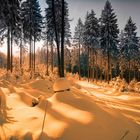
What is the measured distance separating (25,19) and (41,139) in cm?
3597

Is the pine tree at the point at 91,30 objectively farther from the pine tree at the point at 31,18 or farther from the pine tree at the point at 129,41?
the pine tree at the point at 31,18

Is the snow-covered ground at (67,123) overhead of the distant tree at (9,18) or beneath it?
beneath

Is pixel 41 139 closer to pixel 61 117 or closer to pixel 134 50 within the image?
pixel 61 117

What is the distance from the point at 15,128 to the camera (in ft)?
23.4

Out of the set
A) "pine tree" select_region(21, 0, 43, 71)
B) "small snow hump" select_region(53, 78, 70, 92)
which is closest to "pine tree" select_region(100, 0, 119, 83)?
"pine tree" select_region(21, 0, 43, 71)

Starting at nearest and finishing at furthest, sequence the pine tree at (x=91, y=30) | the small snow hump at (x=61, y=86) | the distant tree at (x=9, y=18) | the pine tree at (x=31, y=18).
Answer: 1. the small snow hump at (x=61, y=86)
2. the distant tree at (x=9, y=18)
3. the pine tree at (x=31, y=18)
4. the pine tree at (x=91, y=30)

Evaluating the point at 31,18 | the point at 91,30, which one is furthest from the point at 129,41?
the point at 31,18

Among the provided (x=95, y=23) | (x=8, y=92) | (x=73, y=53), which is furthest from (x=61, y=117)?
(x=73, y=53)

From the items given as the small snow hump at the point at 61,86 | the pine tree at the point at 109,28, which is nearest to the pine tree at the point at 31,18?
the pine tree at the point at 109,28

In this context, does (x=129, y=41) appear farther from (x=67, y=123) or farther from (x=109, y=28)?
(x=67, y=123)

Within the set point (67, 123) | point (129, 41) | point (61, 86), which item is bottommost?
point (67, 123)

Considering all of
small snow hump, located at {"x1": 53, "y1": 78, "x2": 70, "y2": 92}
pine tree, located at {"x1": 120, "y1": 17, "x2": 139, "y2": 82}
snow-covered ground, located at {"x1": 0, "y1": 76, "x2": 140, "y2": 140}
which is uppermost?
pine tree, located at {"x1": 120, "y1": 17, "x2": 139, "y2": 82}

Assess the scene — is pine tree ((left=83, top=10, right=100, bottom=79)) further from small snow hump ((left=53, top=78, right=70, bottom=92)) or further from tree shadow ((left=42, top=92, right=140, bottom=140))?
tree shadow ((left=42, top=92, right=140, bottom=140))

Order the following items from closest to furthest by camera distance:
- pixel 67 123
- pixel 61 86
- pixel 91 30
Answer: pixel 67 123
pixel 61 86
pixel 91 30
